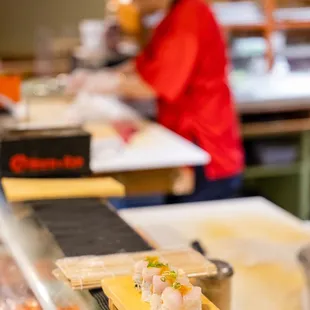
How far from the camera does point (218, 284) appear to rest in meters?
1.20

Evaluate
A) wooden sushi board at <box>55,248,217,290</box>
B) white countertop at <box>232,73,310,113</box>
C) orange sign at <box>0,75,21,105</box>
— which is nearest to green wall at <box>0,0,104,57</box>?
white countertop at <box>232,73,310,113</box>

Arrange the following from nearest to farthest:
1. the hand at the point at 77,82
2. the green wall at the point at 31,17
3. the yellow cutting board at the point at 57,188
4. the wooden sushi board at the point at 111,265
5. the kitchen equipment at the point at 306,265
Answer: the wooden sushi board at the point at 111,265
the kitchen equipment at the point at 306,265
the yellow cutting board at the point at 57,188
the hand at the point at 77,82
the green wall at the point at 31,17

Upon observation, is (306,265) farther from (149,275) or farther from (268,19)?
(268,19)

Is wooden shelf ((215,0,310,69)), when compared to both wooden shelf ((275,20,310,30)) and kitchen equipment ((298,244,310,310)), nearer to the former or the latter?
wooden shelf ((275,20,310,30))

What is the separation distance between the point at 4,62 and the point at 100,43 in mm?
858

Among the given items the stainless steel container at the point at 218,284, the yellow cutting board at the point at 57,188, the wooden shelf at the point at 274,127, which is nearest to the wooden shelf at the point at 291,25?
the wooden shelf at the point at 274,127

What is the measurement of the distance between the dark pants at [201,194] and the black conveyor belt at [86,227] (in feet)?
4.00

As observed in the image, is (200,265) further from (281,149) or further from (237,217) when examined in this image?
(281,149)

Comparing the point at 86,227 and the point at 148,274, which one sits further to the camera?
the point at 86,227

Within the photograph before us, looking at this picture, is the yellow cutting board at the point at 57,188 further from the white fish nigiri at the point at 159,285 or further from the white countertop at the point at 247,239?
the white fish nigiri at the point at 159,285

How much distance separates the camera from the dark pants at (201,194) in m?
2.93

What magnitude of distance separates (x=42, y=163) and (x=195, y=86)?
1.30 meters

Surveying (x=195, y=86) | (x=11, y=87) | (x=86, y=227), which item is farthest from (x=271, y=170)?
(x=86, y=227)

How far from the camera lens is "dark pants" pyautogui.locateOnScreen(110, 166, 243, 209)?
9.62 ft
